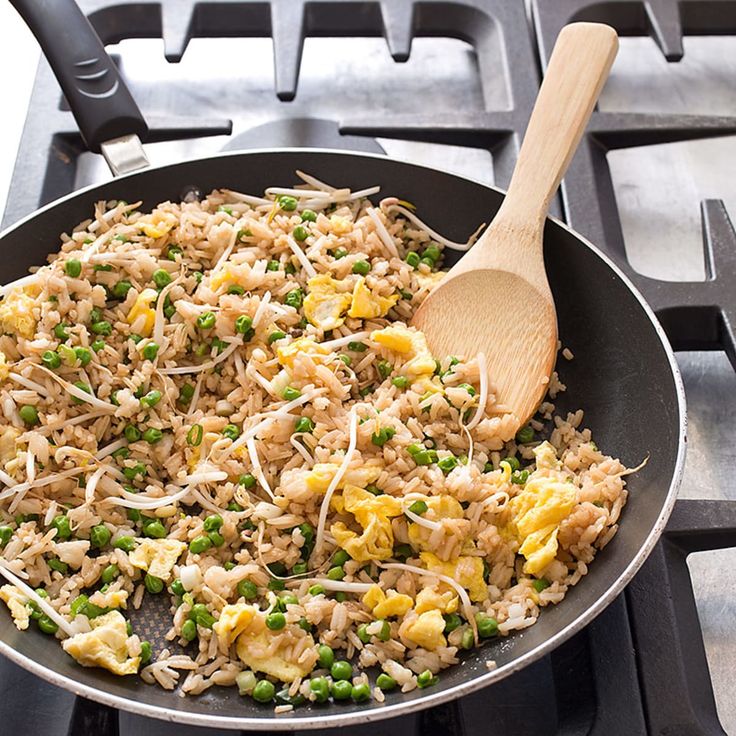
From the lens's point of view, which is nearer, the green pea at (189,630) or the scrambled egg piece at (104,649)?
the scrambled egg piece at (104,649)

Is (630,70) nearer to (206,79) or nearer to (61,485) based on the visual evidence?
(206,79)

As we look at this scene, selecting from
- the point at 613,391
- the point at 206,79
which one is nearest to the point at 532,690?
the point at 613,391

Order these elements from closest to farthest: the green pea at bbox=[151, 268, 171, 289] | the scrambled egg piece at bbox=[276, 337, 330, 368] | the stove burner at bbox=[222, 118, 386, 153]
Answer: the scrambled egg piece at bbox=[276, 337, 330, 368] < the green pea at bbox=[151, 268, 171, 289] < the stove burner at bbox=[222, 118, 386, 153]

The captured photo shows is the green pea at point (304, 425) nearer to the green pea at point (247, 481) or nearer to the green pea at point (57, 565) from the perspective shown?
the green pea at point (247, 481)

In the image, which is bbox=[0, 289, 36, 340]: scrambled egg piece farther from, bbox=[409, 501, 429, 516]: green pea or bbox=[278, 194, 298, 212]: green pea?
bbox=[409, 501, 429, 516]: green pea

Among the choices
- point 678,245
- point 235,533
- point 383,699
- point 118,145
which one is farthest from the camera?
point 678,245

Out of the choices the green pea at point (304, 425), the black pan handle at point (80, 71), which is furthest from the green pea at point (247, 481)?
the black pan handle at point (80, 71)

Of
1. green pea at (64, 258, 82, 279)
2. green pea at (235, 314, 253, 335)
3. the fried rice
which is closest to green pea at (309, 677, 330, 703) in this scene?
the fried rice
